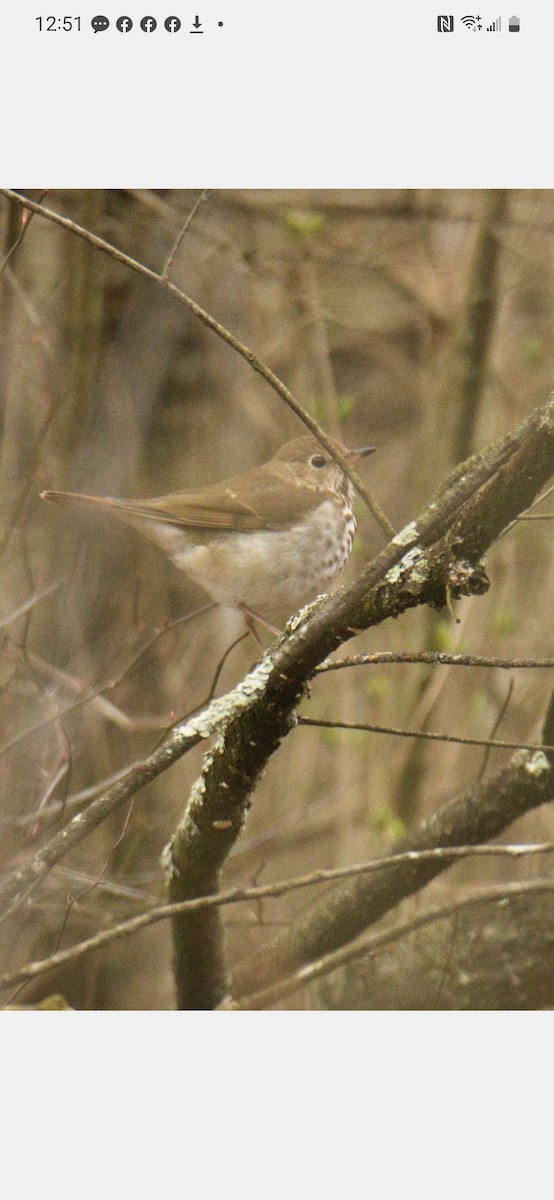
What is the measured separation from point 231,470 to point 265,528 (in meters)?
0.12

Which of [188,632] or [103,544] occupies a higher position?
[103,544]

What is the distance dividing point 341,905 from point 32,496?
0.66 metres

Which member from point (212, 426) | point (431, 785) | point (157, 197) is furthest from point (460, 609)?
point (157, 197)

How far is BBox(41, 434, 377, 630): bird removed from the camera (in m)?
1.19

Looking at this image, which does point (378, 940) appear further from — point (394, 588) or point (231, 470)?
point (231, 470)

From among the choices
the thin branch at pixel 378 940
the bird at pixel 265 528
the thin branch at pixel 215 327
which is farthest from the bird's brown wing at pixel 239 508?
the thin branch at pixel 378 940

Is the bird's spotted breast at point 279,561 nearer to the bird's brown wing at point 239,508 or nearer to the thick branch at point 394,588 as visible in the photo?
the bird's brown wing at point 239,508

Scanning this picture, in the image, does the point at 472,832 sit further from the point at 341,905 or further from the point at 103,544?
the point at 103,544

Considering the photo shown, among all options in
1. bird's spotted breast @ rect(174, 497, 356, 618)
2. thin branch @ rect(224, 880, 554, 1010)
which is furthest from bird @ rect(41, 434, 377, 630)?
thin branch @ rect(224, 880, 554, 1010)

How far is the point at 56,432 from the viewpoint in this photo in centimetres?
140

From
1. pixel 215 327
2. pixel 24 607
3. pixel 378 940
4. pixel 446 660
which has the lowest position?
pixel 378 940

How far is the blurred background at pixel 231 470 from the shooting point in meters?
1.29

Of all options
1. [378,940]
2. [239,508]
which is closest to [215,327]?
[239,508]

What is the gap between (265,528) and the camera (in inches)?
49.1
